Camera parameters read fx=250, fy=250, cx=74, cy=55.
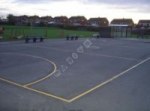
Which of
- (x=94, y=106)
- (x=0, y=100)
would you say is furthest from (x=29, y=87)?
(x=94, y=106)

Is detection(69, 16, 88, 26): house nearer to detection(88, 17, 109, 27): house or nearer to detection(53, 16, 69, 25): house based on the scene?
detection(53, 16, 69, 25): house

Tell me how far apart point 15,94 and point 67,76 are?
4.62 m

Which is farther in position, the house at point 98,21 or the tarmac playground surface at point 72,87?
the house at point 98,21

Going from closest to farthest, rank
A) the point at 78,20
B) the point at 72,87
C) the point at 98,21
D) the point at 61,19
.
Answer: the point at 72,87
the point at 98,21
the point at 78,20
the point at 61,19

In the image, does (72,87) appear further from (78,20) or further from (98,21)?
(78,20)

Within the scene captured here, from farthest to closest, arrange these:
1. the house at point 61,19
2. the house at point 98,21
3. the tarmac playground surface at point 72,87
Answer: the house at point 61,19
the house at point 98,21
the tarmac playground surface at point 72,87

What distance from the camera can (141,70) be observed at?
18438mm

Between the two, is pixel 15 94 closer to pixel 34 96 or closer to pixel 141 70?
pixel 34 96

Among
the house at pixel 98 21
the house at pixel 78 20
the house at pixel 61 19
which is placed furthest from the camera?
the house at pixel 61 19

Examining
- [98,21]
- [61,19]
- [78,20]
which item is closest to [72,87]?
[98,21]

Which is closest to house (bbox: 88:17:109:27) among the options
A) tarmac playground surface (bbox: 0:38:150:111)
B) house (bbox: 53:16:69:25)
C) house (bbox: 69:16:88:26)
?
house (bbox: 69:16:88:26)

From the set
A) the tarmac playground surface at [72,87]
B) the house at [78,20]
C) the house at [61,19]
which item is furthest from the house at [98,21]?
the tarmac playground surface at [72,87]

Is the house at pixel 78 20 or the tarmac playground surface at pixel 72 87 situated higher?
the house at pixel 78 20

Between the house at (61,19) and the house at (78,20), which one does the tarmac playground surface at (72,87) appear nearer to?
the house at (78,20)
